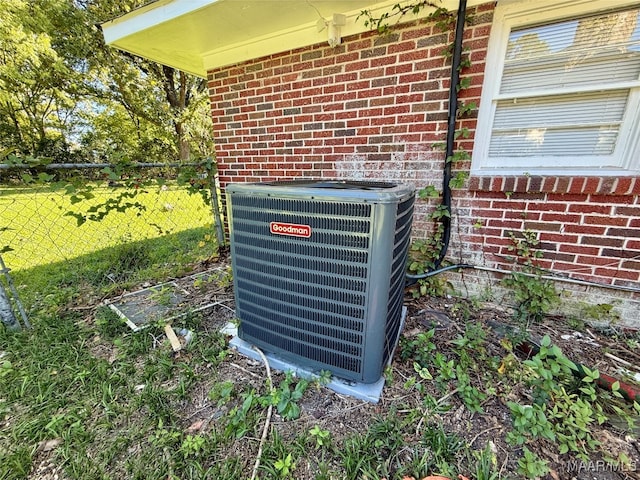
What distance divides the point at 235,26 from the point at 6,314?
2.78 m

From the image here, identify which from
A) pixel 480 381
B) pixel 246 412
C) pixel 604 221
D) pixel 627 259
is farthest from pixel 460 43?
pixel 246 412

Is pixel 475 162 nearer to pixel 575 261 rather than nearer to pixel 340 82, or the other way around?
pixel 575 261

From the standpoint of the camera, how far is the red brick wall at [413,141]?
1.78 metres

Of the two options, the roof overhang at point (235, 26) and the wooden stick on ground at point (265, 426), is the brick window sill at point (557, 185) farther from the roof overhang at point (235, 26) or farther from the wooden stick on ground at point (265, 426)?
the wooden stick on ground at point (265, 426)

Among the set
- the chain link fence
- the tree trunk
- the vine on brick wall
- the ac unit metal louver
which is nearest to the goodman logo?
the ac unit metal louver

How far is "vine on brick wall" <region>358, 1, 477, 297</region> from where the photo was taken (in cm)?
185

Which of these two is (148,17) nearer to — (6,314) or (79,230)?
(6,314)

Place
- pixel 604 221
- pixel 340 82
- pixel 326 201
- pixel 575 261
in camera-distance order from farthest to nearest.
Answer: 1. pixel 340 82
2. pixel 575 261
3. pixel 604 221
4. pixel 326 201

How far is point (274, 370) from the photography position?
159cm

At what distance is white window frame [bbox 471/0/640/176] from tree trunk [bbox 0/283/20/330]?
3467 millimetres

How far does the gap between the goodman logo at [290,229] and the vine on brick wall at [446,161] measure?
126 centimetres

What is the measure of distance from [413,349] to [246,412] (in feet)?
3.31

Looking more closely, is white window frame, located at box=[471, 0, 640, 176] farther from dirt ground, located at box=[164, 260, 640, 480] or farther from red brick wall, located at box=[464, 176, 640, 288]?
dirt ground, located at box=[164, 260, 640, 480]

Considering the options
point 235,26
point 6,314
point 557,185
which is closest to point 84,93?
point 235,26
